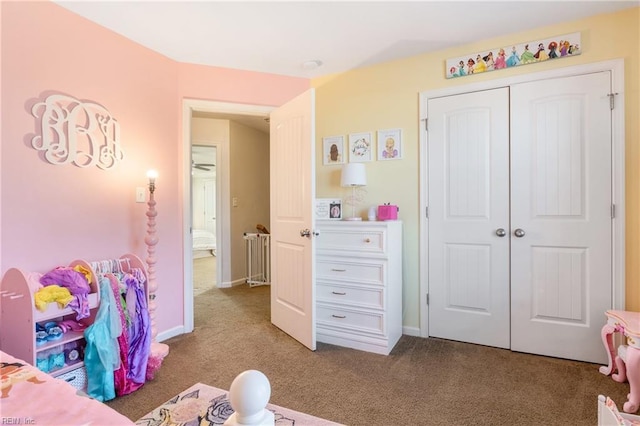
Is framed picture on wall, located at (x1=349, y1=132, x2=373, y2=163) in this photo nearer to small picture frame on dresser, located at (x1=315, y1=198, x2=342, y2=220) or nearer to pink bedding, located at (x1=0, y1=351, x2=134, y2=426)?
small picture frame on dresser, located at (x1=315, y1=198, x2=342, y2=220)

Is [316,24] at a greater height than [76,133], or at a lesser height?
greater

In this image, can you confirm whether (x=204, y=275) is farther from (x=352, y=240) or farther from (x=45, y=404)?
(x=45, y=404)

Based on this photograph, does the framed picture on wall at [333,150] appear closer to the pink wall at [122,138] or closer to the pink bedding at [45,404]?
the pink wall at [122,138]

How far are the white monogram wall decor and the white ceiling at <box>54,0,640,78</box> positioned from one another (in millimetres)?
626

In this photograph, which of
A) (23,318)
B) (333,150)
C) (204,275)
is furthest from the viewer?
(204,275)

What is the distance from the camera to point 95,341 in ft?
5.94

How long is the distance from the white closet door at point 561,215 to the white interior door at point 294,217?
1.54m

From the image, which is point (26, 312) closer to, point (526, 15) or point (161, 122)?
point (161, 122)

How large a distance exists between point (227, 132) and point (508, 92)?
3594 mm

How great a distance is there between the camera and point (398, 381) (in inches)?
81.7

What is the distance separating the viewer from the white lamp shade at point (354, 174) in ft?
9.33

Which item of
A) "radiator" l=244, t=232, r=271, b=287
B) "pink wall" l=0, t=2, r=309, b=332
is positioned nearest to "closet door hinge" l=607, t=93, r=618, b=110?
"pink wall" l=0, t=2, r=309, b=332

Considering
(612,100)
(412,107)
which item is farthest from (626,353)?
(412,107)

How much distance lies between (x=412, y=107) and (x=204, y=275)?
170 inches
